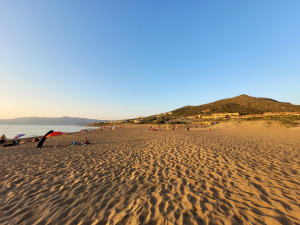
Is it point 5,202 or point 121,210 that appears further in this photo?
point 5,202

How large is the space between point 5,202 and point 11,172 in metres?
3.51

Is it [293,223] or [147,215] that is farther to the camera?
[147,215]

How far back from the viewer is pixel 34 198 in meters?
4.21

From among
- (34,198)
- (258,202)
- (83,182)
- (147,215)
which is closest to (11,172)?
(34,198)

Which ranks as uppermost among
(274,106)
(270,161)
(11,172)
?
(274,106)

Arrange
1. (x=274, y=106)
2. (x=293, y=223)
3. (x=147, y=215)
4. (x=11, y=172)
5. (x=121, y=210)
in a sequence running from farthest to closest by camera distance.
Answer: (x=274, y=106)
(x=11, y=172)
(x=121, y=210)
(x=147, y=215)
(x=293, y=223)

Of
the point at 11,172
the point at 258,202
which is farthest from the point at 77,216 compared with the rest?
the point at 11,172

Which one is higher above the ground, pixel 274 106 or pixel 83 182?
pixel 274 106

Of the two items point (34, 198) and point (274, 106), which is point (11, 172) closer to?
point (34, 198)

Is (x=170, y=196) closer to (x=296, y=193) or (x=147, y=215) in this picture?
(x=147, y=215)

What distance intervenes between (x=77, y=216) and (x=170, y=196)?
8.46ft

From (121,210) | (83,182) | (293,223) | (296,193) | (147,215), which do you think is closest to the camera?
(293,223)

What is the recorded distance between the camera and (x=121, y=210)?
3.49 m

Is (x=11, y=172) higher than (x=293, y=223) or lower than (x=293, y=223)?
higher
